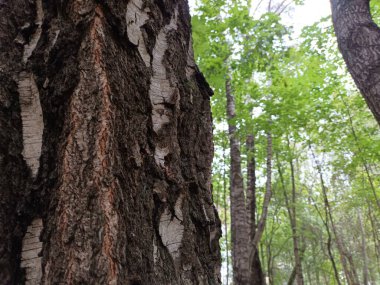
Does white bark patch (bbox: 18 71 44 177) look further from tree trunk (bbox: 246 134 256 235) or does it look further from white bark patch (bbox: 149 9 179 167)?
tree trunk (bbox: 246 134 256 235)

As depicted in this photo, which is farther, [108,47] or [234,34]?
[234,34]

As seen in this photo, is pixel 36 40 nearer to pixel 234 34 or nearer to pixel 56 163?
pixel 56 163

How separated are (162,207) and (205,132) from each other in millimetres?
Answer: 377

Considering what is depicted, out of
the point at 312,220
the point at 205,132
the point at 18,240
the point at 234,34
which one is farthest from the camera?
the point at 312,220

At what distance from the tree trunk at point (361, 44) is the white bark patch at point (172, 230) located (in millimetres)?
2163

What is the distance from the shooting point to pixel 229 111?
701 cm

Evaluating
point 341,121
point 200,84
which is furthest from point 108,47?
point 341,121

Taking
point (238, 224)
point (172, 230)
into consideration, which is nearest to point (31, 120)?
point (172, 230)

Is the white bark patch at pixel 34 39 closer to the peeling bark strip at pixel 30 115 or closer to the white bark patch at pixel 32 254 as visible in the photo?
the peeling bark strip at pixel 30 115

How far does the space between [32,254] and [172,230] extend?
14.1 inches

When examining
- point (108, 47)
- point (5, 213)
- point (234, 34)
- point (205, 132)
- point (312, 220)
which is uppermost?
point (234, 34)

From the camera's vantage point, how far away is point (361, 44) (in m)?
2.54

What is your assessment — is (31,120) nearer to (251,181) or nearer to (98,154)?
(98,154)

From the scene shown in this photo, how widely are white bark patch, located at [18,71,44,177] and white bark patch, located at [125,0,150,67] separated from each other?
1.06ft
